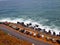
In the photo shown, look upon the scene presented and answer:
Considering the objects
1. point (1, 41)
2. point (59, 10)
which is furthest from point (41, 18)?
point (1, 41)

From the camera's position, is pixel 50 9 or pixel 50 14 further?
pixel 50 9

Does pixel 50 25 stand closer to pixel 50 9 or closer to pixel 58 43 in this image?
pixel 58 43

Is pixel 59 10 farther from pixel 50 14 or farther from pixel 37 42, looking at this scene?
pixel 37 42

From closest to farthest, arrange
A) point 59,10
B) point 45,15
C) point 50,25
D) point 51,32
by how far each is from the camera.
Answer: point 51,32 → point 50,25 → point 45,15 → point 59,10

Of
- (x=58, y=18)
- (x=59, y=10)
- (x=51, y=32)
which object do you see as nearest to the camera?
(x=51, y=32)

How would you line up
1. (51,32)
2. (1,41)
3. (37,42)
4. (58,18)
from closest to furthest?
(1,41) → (37,42) → (51,32) → (58,18)

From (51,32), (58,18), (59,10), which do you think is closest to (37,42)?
(51,32)

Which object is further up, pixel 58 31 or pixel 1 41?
pixel 1 41

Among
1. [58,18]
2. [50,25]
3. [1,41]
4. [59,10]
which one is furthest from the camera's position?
[59,10]

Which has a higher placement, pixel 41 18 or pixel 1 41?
pixel 1 41
